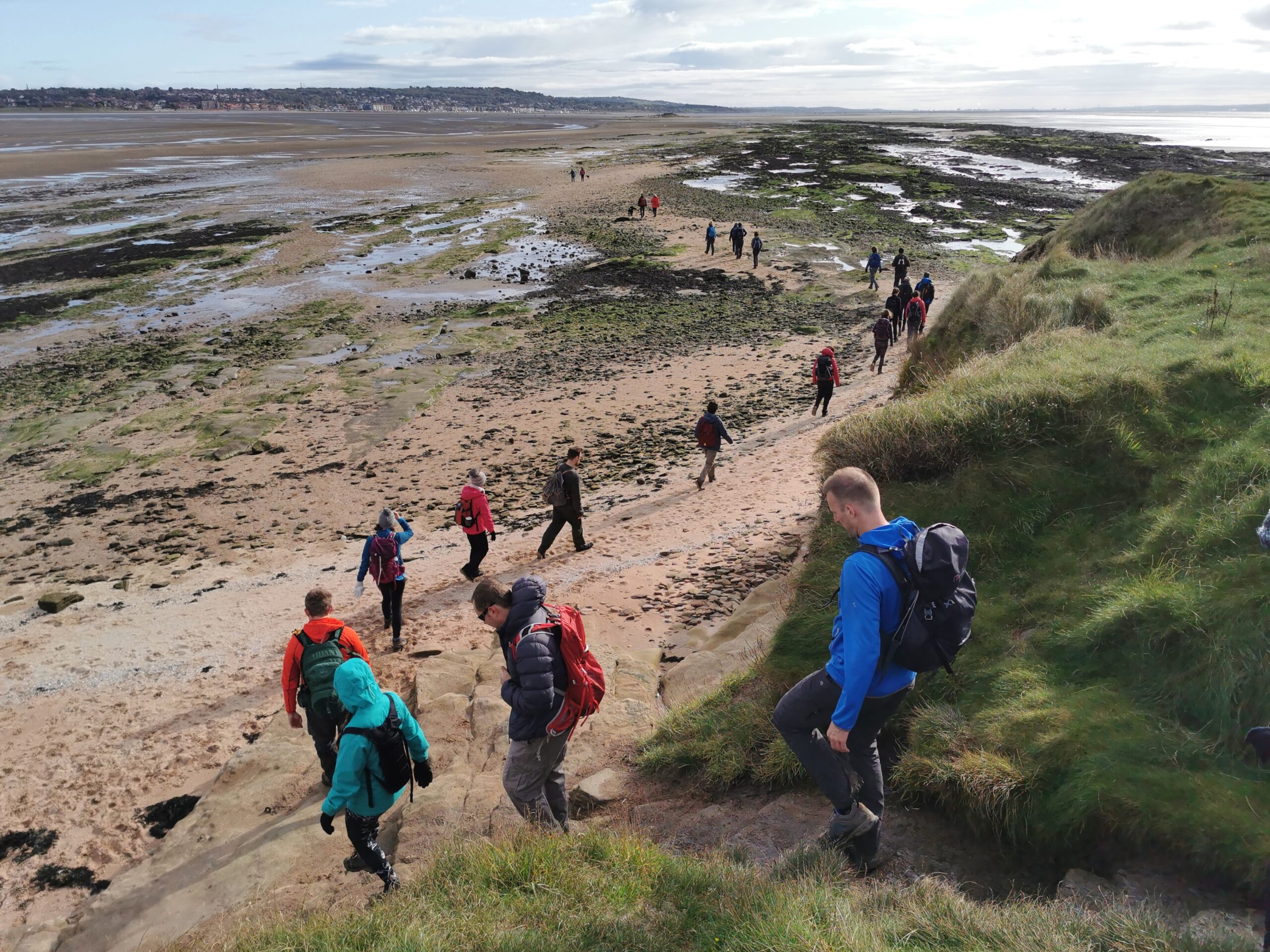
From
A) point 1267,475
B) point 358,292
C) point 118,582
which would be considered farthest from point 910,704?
point 358,292

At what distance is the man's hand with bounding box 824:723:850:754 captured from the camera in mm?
3643

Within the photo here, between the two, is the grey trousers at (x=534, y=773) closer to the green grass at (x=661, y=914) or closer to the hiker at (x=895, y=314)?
the green grass at (x=661, y=914)

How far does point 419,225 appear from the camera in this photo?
40.8 m

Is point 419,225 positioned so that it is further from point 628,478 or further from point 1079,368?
point 1079,368

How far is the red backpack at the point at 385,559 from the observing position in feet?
29.3

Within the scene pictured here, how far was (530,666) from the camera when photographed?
4438mm

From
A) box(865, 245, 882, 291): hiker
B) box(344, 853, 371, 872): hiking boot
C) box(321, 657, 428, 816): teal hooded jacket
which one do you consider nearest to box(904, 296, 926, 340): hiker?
box(865, 245, 882, 291): hiker

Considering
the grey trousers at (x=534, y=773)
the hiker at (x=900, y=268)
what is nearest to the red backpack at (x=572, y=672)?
the grey trousers at (x=534, y=773)

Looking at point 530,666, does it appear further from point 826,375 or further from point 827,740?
point 826,375

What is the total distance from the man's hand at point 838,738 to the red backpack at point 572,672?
1.49 m

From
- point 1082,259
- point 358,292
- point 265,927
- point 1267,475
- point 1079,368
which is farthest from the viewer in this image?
point 358,292

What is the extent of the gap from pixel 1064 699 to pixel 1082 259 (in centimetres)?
1202

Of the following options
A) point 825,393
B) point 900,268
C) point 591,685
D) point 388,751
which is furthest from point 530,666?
point 900,268

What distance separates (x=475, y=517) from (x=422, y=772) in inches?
231
